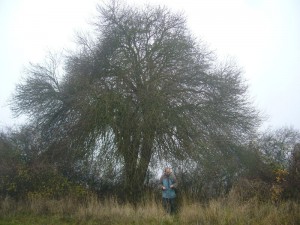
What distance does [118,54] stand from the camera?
14992 mm

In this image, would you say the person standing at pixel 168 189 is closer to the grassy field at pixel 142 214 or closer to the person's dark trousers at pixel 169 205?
the person's dark trousers at pixel 169 205

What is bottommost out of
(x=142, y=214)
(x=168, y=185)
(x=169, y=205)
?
(x=142, y=214)

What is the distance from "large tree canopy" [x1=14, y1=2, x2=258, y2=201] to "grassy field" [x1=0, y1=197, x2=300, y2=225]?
2.54m

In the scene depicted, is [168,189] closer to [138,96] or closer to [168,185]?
[168,185]

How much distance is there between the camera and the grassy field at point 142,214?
24.4 ft

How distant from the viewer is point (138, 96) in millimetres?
13359

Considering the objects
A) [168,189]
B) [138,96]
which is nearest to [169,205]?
[168,189]

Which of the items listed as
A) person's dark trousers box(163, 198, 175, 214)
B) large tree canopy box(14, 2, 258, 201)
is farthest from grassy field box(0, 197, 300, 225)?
large tree canopy box(14, 2, 258, 201)

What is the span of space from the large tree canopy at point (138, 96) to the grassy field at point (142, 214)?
2.54 meters

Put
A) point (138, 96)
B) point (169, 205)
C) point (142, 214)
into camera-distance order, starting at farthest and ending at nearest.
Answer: point (138, 96)
point (169, 205)
point (142, 214)

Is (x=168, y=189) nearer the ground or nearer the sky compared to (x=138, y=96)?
nearer the ground

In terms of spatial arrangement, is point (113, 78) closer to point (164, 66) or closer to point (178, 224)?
point (164, 66)

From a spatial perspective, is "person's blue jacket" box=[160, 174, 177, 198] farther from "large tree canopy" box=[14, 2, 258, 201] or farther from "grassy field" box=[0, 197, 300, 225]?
"large tree canopy" box=[14, 2, 258, 201]

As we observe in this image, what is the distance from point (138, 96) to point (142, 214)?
5688mm
